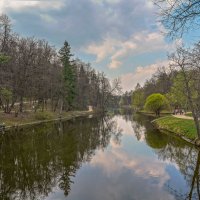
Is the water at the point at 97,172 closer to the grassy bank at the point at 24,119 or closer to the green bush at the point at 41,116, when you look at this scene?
the grassy bank at the point at 24,119

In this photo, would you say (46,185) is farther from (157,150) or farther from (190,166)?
(157,150)

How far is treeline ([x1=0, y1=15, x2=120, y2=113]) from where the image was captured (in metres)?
38.7

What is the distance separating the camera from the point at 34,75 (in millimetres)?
43250

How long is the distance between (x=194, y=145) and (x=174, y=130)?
8.88m

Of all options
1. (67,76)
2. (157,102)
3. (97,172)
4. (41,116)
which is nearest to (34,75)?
(41,116)

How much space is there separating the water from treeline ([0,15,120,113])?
13101 mm

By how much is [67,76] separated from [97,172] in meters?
47.8

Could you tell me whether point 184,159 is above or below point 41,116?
below

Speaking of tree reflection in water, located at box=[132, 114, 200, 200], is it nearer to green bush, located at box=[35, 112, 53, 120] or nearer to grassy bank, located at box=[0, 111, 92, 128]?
grassy bank, located at box=[0, 111, 92, 128]

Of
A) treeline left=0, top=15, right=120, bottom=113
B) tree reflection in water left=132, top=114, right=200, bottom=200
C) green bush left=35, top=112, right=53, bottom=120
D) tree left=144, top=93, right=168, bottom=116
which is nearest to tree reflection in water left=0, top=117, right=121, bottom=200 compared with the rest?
tree reflection in water left=132, top=114, right=200, bottom=200

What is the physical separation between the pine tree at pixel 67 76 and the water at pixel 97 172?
3911cm

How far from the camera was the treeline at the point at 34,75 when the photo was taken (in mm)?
38653

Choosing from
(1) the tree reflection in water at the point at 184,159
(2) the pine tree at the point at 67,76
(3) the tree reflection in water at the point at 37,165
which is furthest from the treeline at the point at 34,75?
(1) the tree reflection in water at the point at 184,159

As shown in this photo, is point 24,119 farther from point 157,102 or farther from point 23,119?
point 157,102
